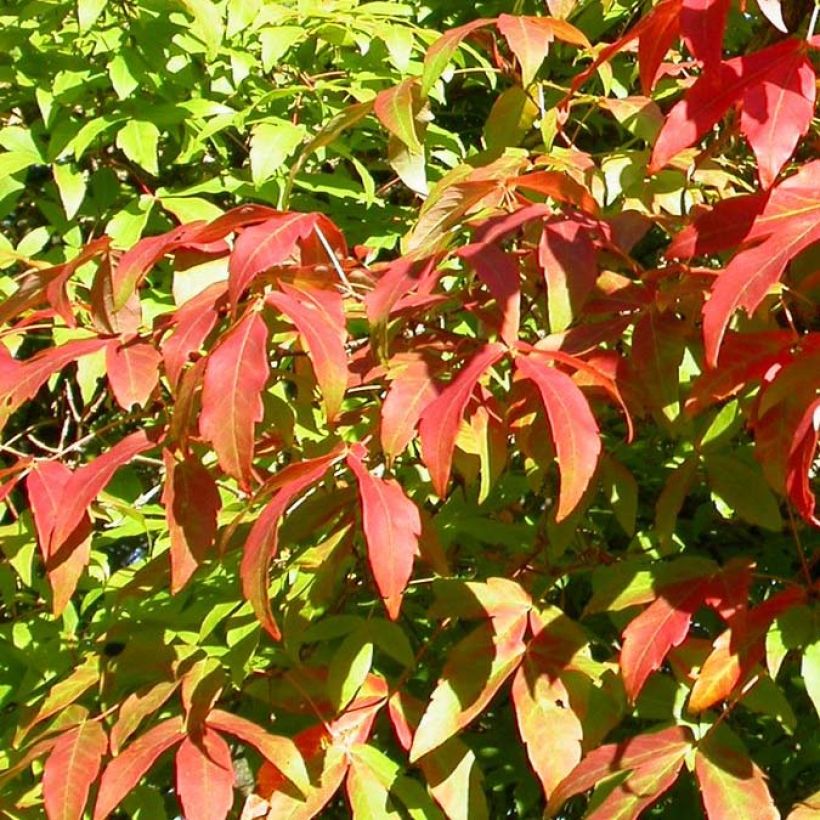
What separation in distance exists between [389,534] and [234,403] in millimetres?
185

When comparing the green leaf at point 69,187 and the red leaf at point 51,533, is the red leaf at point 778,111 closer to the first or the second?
the red leaf at point 51,533

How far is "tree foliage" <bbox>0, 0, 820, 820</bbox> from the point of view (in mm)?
1235

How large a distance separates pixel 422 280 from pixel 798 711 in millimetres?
889

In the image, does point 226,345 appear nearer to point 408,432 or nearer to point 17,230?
point 408,432

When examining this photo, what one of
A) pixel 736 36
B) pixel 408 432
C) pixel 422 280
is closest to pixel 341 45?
pixel 736 36

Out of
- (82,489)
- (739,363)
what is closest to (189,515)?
(82,489)

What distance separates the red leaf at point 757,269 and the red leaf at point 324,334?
341 millimetres

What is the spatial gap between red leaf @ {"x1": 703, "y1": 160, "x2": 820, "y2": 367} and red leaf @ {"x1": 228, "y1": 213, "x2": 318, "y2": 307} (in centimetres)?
41

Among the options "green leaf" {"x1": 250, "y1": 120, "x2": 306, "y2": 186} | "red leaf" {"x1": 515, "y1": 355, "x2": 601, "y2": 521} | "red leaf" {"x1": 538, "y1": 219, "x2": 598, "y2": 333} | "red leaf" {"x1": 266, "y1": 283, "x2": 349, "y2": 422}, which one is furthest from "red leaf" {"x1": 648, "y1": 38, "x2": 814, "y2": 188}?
"green leaf" {"x1": 250, "y1": 120, "x2": 306, "y2": 186}

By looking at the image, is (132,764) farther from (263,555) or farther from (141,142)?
(141,142)

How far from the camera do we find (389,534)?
120cm

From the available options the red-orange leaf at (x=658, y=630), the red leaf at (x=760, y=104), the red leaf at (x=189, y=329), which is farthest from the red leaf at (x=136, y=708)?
the red leaf at (x=760, y=104)

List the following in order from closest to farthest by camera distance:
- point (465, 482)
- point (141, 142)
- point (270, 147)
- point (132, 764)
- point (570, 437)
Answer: point (570, 437)
point (132, 764)
point (465, 482)
point (270, 147)
point (141, 142)

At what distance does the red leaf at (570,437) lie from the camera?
116cm
